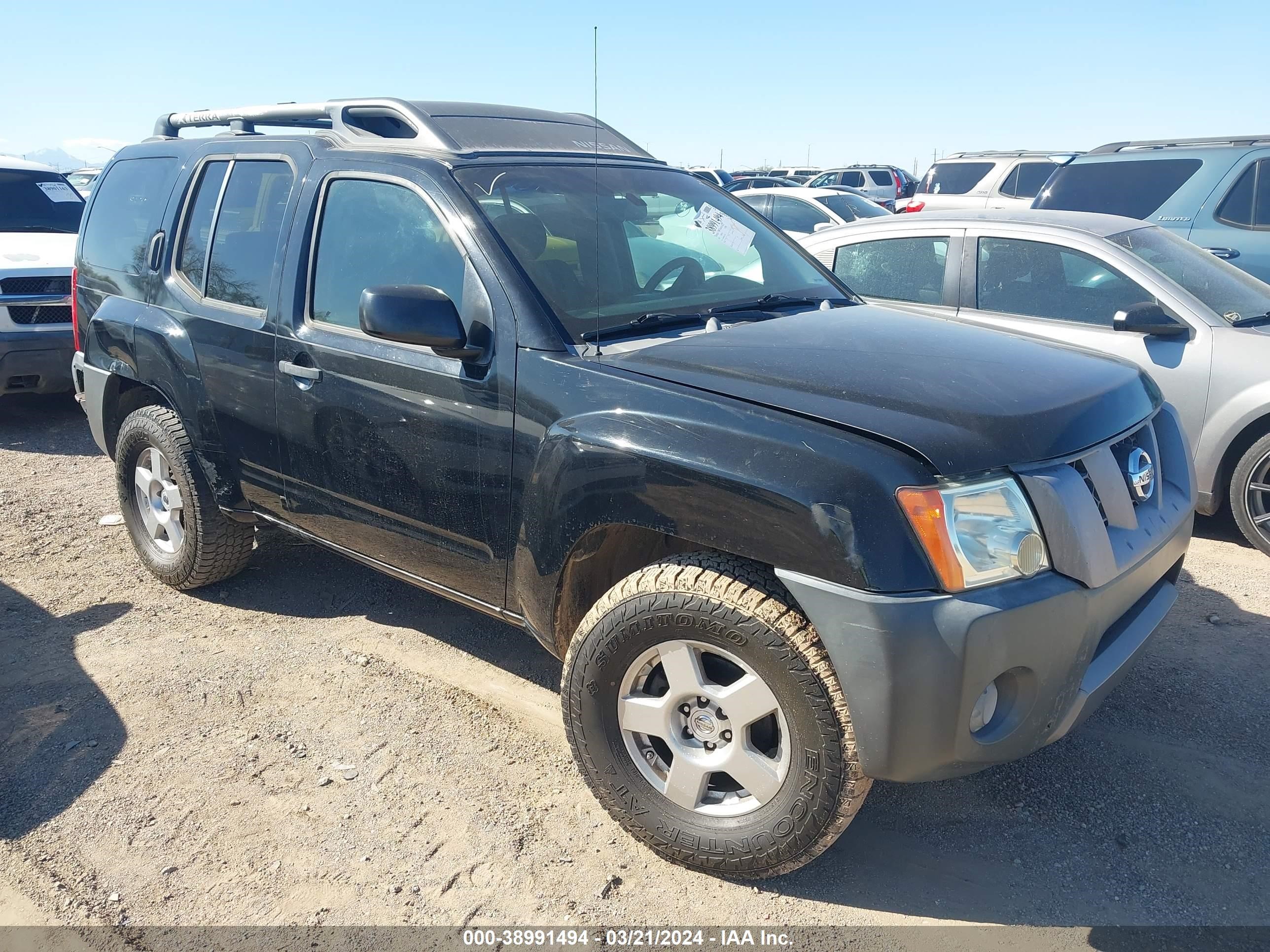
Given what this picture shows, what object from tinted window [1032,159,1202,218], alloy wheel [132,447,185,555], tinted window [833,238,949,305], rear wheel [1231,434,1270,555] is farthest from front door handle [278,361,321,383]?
tinted window [1032,159,1202,218]

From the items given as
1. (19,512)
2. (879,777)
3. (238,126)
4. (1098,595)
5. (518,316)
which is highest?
(238,126)

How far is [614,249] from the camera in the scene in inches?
136

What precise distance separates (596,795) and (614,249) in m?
1.80

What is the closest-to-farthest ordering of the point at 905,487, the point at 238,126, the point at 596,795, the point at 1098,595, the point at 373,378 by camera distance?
the point at 905,487
the point at 1098,595
the point at 596,795
the point at 373,378
the point at 238,126

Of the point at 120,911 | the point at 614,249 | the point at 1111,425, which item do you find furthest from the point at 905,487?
the point at 120,911

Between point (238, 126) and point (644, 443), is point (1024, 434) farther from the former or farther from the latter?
point (238, 126)

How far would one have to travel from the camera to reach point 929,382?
2.62 metres

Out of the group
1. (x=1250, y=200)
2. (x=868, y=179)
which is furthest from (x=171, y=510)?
(x=868, y=179)

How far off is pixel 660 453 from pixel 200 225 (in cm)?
268

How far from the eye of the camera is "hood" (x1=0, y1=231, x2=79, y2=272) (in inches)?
299

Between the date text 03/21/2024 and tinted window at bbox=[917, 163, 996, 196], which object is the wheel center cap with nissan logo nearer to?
the date text 03/21/2024

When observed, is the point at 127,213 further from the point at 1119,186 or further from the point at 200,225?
the point at 1119,186

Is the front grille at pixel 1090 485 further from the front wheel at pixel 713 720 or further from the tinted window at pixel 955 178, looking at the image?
the tinted window at pixel 955 178

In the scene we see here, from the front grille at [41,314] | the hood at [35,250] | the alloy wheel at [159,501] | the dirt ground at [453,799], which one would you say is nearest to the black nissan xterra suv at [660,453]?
the alloy wheel at [159,501]
